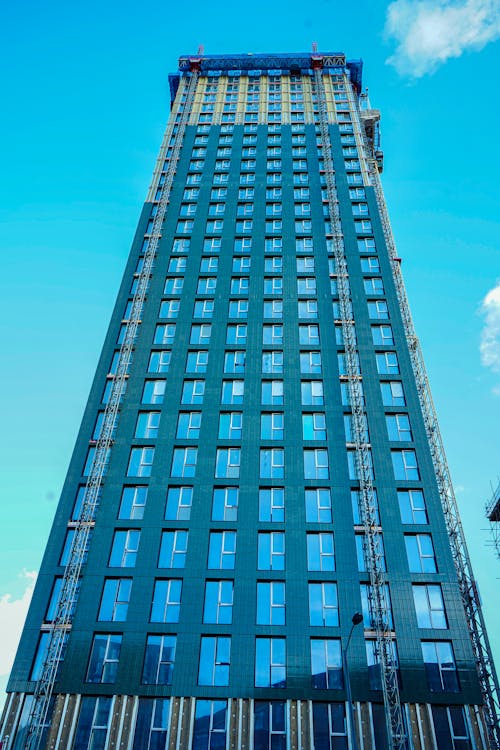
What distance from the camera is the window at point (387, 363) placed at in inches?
1987

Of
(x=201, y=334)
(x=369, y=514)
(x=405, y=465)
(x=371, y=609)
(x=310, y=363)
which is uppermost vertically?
(x=201, y=334)

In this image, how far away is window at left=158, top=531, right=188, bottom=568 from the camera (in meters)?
40.5

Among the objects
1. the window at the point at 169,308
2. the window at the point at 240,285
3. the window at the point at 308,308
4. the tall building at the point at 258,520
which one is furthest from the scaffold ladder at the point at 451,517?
the window at the point at 169,308

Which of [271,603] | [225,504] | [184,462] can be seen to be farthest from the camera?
[184,462]

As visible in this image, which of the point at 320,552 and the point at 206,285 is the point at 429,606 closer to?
the point at 320,552

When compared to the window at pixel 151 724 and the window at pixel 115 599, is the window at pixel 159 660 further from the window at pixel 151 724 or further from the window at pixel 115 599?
the window at pixel 115 599

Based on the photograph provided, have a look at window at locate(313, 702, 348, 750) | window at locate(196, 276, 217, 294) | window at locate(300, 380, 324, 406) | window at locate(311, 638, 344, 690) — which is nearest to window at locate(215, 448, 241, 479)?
window at locate(300, 380, 324, 406)

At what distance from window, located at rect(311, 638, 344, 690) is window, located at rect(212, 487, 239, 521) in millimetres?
9996

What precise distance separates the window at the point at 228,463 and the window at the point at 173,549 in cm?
526

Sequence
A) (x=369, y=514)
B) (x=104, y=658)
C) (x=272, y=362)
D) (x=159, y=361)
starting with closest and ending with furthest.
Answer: (x=104, y=658), (x=369, y=514), (x=272, y=362), (x=159, y=361)

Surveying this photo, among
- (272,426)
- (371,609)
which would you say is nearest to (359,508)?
(371,609)

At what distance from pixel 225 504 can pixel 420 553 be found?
14.0m

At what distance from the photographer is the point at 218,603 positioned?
127 ft

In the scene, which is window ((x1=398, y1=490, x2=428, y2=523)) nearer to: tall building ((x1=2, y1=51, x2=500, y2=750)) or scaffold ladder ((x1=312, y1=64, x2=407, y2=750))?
tall building ((x1=2, y1=51, x2=500, y2=750))
